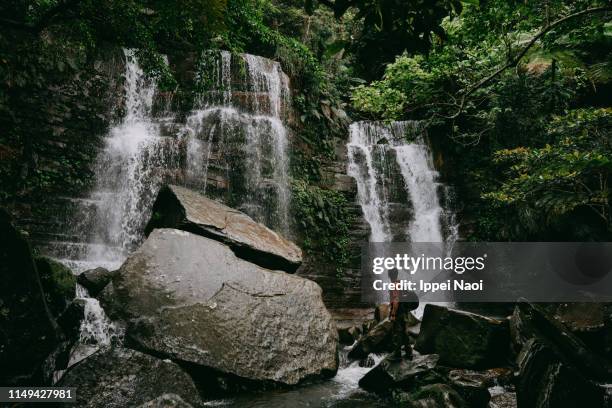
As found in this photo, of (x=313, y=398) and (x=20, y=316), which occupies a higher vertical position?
(x=20, y=316)

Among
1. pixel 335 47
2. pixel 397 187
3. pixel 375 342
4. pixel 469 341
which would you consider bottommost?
pixel 375 342

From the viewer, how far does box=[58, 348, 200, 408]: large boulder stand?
4.86 m

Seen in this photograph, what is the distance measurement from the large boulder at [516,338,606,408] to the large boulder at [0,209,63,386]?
19.2 feet

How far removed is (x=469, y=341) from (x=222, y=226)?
16.7ft

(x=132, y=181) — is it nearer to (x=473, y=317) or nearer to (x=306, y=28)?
(x=473, y=317)

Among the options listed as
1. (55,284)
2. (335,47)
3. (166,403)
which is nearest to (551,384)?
(166,403)

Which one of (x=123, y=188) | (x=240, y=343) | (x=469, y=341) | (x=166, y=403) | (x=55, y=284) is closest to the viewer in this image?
(x=166, y=403)

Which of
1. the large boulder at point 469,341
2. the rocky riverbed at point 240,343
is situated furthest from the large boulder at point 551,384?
the large boulder at point 469,341

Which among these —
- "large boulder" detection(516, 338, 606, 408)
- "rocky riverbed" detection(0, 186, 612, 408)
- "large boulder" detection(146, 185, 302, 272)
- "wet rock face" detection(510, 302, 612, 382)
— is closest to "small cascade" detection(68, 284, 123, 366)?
"rocky riverbed" detection(0, 186, 612, 408)

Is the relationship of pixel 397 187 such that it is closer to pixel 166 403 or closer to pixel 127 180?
pixel 127 180

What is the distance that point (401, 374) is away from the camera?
Answer: 20.0ft

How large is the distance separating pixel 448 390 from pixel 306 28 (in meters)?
17.3

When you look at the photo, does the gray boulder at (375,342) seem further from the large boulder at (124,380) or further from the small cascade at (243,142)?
the small cascade at (243,142)

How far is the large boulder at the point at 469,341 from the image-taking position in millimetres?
6410
